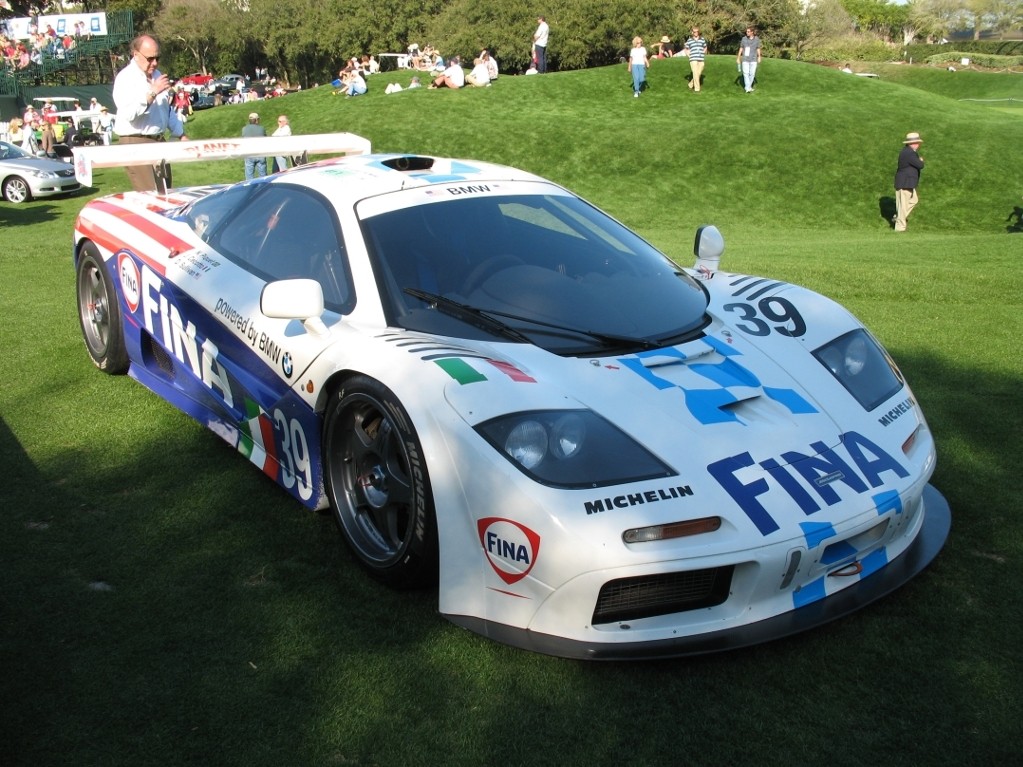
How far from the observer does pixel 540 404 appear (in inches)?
117

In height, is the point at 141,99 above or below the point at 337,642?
above

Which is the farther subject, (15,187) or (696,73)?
(696,73)

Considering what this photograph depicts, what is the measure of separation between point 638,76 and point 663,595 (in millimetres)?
23006

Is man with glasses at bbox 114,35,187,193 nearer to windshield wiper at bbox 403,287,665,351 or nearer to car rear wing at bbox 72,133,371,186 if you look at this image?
car rear wing at bbox 72,133,371,186

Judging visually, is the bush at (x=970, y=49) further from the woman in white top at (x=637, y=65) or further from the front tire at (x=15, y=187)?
the front tire at (x=15, y=187)

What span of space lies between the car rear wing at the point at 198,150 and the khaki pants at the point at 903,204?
469 inches

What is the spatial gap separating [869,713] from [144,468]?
3.14m

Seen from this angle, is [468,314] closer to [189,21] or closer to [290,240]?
[290,240]

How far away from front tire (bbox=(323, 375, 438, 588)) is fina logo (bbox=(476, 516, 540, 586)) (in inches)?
8.7

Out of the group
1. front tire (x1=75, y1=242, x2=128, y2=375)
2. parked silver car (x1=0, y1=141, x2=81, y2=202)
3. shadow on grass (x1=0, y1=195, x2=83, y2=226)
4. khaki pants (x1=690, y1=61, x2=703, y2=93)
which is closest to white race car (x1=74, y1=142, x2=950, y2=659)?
front tire (x1=75, y1=242, x2=128, y2=375)

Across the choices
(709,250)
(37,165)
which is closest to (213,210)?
(709,250)

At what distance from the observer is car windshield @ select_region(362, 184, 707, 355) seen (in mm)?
3564

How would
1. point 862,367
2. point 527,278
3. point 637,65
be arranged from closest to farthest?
point 862,367
point 527,278
point 637,65

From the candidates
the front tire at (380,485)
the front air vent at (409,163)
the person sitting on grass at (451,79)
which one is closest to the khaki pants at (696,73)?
the person sitting on grass at (451,79)
